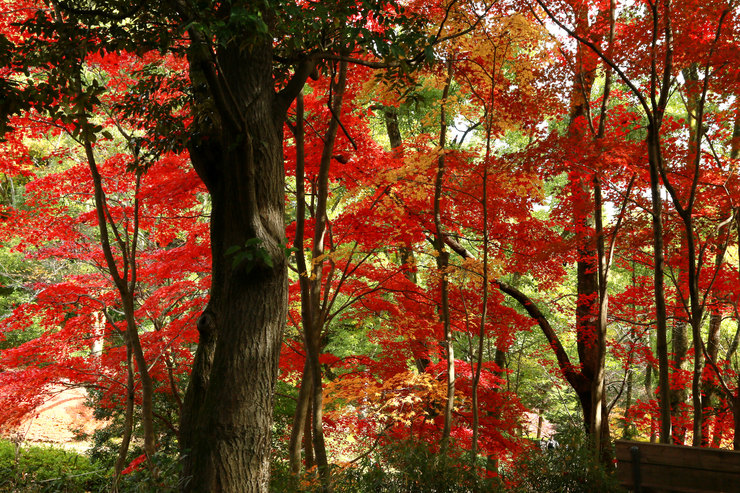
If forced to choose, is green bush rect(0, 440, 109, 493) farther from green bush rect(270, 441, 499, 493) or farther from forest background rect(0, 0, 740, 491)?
green bush rect(270, 441, 499, 493)

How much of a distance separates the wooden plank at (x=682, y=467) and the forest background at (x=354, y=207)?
121 cm

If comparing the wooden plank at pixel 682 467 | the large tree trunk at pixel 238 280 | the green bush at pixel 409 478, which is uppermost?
the large tree trunk at pixel 238 280

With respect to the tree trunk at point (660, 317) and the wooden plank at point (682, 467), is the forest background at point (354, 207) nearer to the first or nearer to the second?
the tree trunk at point (660, 317)

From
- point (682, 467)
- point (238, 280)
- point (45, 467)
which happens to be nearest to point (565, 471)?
point (682, 467)

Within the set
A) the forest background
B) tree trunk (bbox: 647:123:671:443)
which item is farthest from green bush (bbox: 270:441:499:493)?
tree trunk (bbox: 647:123:671:443)

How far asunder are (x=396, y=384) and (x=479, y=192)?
2.97 meters

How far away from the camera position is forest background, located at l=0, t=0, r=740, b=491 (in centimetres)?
334

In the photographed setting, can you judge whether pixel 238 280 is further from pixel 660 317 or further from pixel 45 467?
pixel 45 467

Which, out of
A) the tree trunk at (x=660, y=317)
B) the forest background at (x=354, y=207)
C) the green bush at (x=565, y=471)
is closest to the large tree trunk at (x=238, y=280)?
the forest background at (x=354, y=207)

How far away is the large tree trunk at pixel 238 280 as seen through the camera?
3105mm

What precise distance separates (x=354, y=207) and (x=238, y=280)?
3.65m

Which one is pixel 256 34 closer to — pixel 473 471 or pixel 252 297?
pixel 252 297

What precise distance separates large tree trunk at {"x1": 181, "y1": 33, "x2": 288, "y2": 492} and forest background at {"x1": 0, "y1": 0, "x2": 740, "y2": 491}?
0.02 metres

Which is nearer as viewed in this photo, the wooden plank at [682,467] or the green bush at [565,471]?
the wooden plank at [682,467]
